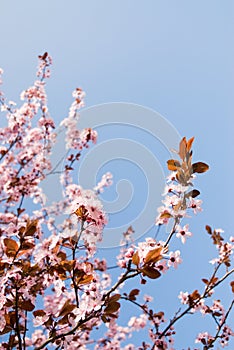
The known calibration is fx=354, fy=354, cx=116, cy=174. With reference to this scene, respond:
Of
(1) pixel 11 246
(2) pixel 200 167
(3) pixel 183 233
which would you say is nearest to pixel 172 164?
(2) pixel 200 167

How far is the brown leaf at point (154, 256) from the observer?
1674 millimetres

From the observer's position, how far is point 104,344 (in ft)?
17.4

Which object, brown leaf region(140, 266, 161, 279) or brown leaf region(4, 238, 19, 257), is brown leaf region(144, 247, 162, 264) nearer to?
brown leaf region(140, 266, 161, 279)

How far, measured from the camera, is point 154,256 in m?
1.67

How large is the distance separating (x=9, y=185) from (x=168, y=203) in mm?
3787

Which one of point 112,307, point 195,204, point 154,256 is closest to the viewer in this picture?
point 154,256

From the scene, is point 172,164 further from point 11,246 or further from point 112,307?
point 11,246

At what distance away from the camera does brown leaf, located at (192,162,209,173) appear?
1822 mm

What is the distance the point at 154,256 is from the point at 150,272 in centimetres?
8

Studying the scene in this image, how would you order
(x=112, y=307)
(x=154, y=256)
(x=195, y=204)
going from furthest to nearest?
(x=195, y=204), (x=112, y=307), (x=154, y=256)

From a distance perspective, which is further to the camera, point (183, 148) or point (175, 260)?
point (175, 260)

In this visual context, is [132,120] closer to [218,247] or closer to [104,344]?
[218,247]

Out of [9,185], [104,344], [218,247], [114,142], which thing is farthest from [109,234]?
[104,344]

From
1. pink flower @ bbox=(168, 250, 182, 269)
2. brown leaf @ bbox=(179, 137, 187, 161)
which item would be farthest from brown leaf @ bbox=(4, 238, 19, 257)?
brown leaf @ bbox=(179, 137, 187, 161)
